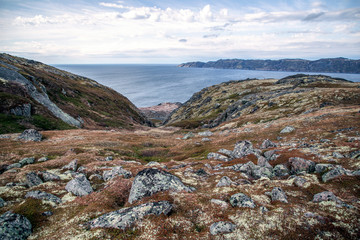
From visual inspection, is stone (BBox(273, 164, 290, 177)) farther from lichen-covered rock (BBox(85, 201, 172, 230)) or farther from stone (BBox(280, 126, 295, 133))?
stone (BBox(280, 126, 295, 133))

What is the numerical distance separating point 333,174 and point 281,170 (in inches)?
250

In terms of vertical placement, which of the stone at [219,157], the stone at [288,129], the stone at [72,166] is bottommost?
the stone at [219,157]

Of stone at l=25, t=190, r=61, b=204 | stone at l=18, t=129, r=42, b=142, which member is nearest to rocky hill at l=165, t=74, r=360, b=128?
stone at l=18, t=129, r=42, b=142

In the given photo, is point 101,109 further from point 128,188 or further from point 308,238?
point 308,238

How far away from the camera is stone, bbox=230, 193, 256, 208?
54.0ft

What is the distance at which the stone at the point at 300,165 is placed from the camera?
77.0ft

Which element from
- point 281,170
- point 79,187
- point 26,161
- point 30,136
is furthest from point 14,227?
point 30,136

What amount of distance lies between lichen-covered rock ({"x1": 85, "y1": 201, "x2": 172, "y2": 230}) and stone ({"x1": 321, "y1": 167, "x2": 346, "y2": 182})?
1801cm

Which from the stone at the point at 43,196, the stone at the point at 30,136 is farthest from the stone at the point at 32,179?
the stone at the point at 30,136

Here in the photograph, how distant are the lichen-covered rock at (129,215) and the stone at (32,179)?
13877 mm

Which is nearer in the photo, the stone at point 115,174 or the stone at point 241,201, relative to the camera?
the stone at point 241,201

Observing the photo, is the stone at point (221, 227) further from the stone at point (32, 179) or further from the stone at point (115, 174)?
the stone at point (32, 179)

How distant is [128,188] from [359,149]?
31.0 metres

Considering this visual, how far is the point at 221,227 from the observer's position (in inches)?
533
